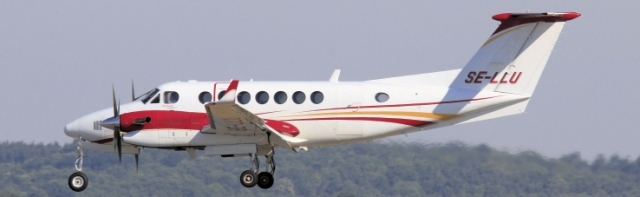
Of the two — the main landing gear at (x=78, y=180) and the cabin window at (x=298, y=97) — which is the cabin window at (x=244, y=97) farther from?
the main landing gear at (x=78, y=180)

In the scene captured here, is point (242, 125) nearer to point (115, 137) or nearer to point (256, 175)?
point (256, 175)

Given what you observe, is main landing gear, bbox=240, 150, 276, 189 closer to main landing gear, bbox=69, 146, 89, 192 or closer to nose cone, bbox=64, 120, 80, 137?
main landing gear, bbox=69, 146, 89, 192

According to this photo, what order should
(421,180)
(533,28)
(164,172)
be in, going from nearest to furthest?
(533,28) < (421,180) < (164,172)

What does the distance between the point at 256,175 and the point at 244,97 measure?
201 centimetres

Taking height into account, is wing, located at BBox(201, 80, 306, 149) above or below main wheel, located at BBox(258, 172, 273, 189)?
above

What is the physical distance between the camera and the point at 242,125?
1198 inches

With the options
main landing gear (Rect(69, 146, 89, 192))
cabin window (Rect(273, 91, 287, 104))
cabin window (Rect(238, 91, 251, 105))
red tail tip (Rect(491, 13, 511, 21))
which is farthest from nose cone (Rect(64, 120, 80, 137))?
red tail tip (Rect(491, 13, 511, 21))

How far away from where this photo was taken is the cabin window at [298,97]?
3075 cm

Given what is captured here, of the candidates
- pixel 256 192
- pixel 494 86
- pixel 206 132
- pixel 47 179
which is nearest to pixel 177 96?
pixel 206 132

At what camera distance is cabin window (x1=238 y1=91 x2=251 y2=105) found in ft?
101

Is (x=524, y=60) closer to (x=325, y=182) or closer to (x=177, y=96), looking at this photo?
(x=177, y=96)

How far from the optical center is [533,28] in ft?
100

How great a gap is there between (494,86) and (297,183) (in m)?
33.8

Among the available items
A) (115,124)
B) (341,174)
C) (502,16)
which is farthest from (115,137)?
(341,174)
